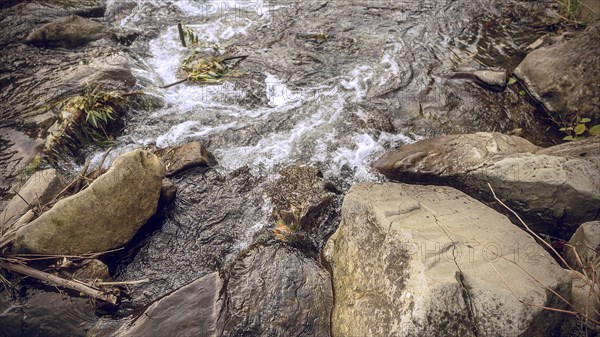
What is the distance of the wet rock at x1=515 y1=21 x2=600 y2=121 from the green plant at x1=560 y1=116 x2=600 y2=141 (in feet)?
0.39

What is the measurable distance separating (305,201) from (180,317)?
2.03 metres

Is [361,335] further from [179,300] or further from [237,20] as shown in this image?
[237,20]

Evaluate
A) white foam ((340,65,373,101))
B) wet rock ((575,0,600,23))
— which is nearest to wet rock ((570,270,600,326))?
white foam ((340,65,373,101))

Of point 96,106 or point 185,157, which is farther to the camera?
point 96,106

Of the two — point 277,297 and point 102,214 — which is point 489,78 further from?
point 102,214

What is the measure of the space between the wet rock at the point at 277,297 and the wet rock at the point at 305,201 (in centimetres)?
51

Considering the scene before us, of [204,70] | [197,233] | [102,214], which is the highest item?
[204,70]

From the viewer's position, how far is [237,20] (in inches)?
348

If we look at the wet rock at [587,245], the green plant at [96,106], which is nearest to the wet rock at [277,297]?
the wet rock at [587,245]

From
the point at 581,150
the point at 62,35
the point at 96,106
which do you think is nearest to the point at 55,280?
the point at 96,106

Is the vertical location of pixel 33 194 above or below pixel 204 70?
below

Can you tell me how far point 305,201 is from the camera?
4738 mm

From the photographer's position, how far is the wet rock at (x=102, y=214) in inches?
147

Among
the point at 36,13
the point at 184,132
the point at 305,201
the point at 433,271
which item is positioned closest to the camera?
the point at 433,271
